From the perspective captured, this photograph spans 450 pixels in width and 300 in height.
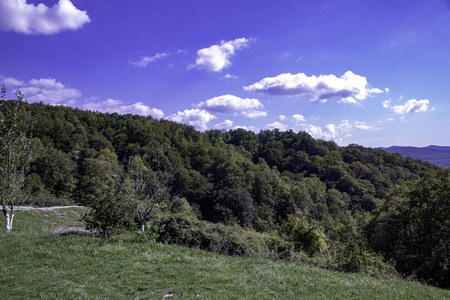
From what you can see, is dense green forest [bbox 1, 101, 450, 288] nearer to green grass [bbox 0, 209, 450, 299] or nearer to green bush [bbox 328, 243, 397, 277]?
green bush [bbox 328, 243, 397, 277]

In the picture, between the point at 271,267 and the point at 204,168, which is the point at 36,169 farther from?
the point at 271,267

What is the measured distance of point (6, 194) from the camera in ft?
37.9

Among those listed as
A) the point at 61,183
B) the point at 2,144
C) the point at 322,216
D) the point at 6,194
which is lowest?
the point at 322,216

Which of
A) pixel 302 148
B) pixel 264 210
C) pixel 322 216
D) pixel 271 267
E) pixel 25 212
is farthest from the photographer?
pixel 302 148

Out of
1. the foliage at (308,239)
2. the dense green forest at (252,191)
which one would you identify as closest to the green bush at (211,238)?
the dense green forest at (252,191)

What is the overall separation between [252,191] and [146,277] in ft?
185

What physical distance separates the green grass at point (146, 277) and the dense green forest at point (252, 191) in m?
2.46

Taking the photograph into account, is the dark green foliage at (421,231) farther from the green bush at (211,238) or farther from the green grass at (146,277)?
the green grass at (146,277)

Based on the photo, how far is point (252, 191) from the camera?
61.9 m

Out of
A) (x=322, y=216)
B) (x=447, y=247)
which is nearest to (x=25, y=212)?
(x=447, y=247)

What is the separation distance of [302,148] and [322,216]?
4708 cm

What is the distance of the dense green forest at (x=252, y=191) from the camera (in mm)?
12023

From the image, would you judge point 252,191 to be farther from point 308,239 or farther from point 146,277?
point 146,277

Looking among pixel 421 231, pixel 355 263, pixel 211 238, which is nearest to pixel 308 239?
pixel 355 263
